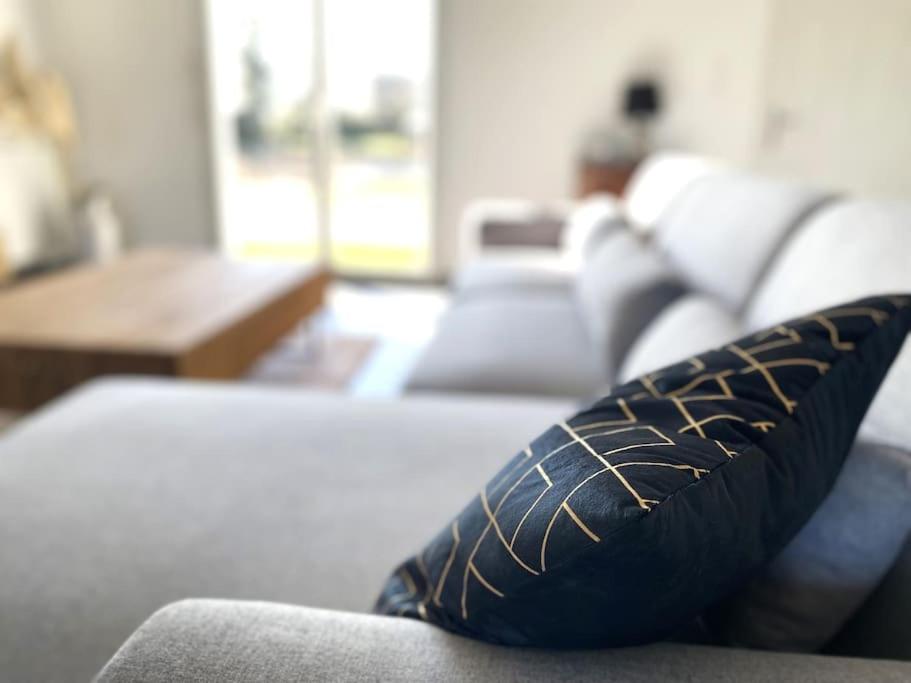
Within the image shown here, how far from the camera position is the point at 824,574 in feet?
2.09

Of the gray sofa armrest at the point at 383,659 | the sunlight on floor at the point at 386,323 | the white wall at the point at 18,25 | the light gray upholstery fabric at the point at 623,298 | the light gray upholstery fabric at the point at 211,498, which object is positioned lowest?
the sunlight on floor at the point at 386,323

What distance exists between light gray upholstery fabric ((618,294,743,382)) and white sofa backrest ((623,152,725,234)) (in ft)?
2.84

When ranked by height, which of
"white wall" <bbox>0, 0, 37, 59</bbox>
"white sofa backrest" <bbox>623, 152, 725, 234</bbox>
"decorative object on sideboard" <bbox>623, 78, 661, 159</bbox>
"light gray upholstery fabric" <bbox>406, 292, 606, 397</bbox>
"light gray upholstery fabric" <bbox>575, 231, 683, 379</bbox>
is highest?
"white wall" <bbox>0, 0, 37, 59</bbox>

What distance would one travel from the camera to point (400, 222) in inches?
194

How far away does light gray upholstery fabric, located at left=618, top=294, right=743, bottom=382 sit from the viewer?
116cm

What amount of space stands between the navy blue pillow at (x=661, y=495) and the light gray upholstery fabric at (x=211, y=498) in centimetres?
32

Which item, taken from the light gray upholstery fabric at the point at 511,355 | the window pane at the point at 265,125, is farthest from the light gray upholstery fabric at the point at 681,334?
the window pane at the point at 265,125

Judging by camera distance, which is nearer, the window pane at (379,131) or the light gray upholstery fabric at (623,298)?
the light gray upholstery fabric at (623,298)

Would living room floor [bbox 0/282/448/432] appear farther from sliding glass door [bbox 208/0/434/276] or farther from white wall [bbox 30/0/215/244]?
white wall [bbox 30/0/215/244]

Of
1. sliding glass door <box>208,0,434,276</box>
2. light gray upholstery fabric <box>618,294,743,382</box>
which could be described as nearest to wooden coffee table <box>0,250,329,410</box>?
light gray upholstery fabric <box>618,294,743,382</box>

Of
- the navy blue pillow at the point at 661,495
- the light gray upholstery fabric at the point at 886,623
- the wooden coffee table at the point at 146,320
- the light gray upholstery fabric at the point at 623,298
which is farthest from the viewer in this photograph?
the wooden coffee table at the point at 146,320

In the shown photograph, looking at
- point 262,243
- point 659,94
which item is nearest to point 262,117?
point 262,243

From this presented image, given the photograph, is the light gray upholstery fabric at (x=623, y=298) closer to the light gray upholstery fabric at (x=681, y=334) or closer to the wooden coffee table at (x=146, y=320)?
the light gray upholstery fabric at (x=681, y=334)

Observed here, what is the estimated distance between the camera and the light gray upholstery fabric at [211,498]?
857mm
